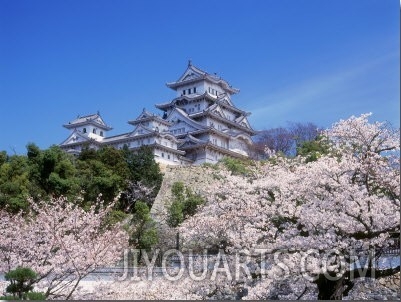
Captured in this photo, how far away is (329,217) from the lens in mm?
4195

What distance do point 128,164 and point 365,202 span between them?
29.4 feet

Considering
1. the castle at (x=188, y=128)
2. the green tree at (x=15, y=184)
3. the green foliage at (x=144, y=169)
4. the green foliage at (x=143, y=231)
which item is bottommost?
the green foliage at (x=143, y=231)

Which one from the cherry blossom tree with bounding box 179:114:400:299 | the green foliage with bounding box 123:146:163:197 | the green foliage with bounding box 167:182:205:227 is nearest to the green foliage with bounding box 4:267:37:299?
the cherry blossom tree with bounding box 179:114:400:299

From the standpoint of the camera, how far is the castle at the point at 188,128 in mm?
16312

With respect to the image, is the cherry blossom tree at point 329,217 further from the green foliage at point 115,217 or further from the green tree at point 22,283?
the green foliage at point 115,217

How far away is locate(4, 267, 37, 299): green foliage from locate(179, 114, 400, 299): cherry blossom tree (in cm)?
182

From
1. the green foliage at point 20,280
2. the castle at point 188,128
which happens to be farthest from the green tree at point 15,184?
the green foliage at point 20,280

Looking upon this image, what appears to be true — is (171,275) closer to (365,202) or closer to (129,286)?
(129,286)

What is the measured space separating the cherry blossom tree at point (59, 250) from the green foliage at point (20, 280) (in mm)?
269

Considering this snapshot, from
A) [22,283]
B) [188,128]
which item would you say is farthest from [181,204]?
[188,128]

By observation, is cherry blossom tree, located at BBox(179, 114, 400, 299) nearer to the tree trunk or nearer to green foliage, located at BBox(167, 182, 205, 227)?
the tree trunk

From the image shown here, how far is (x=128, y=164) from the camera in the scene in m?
12.6

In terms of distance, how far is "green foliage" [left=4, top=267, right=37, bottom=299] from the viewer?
4.48 m

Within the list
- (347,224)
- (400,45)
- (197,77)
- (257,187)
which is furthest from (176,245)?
(197,77)
